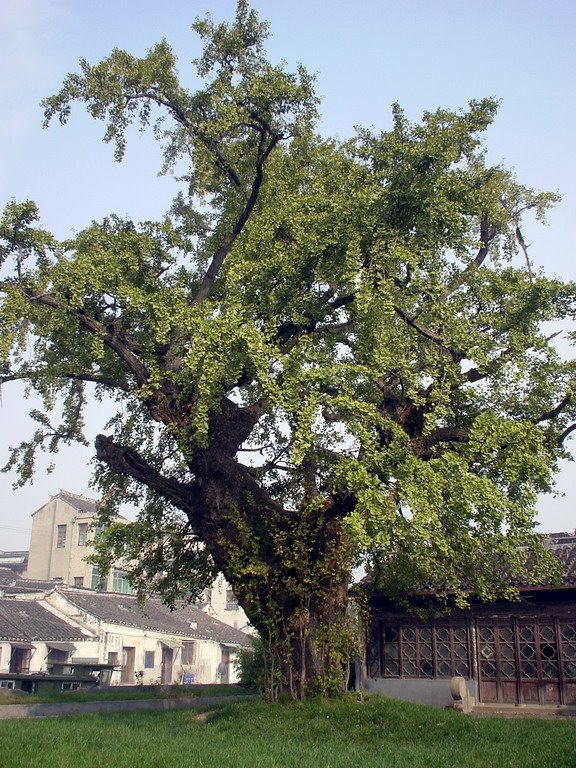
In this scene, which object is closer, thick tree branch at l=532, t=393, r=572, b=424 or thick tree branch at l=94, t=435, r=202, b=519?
thick tree branch at l=532, t=393, r=572, b=424

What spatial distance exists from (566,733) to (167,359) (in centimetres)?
888

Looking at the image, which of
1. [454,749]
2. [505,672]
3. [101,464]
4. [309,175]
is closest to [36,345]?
[101,464]

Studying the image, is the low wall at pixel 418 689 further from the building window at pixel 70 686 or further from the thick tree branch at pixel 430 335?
the building window at pixel 70 686

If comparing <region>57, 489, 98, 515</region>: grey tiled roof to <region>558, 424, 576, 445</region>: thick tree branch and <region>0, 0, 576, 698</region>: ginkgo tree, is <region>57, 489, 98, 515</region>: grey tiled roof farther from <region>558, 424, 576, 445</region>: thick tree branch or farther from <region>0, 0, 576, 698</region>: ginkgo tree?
<region>558, 424, 576, 445</region>: thick tree branch

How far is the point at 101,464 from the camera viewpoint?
1670 centimetres

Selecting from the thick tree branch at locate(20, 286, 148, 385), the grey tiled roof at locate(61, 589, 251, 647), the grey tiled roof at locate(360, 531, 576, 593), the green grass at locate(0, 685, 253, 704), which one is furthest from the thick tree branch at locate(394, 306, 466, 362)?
the grey tiled roof at locate(61, 589, 251, 647)

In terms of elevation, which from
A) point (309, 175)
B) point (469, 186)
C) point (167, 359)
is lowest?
point (167, 359)

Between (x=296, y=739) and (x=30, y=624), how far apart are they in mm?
27681

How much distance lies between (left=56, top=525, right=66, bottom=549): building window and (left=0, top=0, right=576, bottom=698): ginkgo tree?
39045mm

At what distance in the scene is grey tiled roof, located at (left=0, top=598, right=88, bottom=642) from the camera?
33.2 metres

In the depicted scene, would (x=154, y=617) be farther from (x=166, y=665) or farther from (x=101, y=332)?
(x=101, y=332)

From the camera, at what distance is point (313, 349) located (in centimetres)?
1266

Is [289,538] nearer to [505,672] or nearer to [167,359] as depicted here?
[167,359]

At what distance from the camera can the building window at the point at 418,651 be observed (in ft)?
58.3
